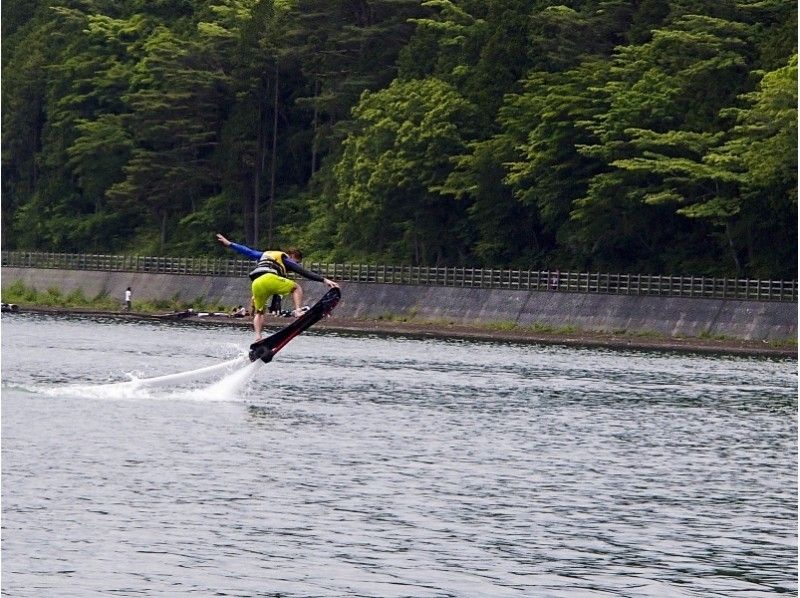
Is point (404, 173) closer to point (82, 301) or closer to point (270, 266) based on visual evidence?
point (82, 301)

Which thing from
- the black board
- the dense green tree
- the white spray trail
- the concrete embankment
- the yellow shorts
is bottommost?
the white spray trail

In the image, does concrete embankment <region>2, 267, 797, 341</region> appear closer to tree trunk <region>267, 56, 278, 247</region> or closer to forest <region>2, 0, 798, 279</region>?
forest <region>2, 0, 798, 279</region>

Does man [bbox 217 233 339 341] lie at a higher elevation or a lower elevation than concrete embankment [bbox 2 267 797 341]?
higher

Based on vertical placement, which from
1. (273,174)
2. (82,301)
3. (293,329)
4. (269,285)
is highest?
(273,174)

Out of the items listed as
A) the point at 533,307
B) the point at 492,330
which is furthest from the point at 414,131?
the point at 492,330

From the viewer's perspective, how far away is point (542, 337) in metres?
87.4

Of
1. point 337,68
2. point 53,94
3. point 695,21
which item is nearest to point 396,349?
point 695,21

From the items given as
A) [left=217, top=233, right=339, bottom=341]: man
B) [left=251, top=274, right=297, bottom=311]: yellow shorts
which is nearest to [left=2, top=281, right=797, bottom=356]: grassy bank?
[left=217, top=233, right=339, bottom=341]: man

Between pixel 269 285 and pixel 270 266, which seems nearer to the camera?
pixel 269 285

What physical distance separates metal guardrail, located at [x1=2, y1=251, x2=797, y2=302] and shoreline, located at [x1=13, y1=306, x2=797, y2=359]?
3.18 meters

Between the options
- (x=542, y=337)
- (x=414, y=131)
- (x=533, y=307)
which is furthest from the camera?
(x=414, y=131)

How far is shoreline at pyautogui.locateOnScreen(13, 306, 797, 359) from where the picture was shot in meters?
79.4

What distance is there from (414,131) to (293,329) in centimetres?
6379

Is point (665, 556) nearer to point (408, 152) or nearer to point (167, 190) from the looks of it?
point (408, 152)
